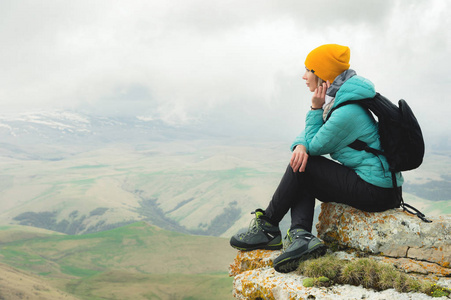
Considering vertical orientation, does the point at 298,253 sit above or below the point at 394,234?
below

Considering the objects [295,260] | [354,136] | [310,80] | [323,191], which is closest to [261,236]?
[295,260]

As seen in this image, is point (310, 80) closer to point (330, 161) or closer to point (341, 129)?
point (341, 129)

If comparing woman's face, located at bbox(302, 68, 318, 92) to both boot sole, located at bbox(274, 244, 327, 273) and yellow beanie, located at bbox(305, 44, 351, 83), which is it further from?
boot sole, located at bbox(274, 244, 327, 273)

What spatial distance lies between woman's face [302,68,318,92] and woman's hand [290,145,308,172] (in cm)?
121

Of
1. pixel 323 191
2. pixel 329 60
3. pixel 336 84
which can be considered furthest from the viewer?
pixel 323 191

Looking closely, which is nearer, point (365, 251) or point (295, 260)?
point (295, 260)

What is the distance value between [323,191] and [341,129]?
1349 mm

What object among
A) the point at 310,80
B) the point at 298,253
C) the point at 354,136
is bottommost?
the point at 298,253

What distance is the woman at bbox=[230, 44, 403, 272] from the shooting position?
5527mm

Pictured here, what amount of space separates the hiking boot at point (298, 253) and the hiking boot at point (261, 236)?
992 mm

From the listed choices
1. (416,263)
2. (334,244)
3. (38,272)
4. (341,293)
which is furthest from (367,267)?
(38,272)

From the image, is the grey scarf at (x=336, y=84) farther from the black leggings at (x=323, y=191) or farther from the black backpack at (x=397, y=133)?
the black leggings at (x=323, y=191)

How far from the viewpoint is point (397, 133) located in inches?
213

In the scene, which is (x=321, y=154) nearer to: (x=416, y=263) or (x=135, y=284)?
(x=416, y=263)
